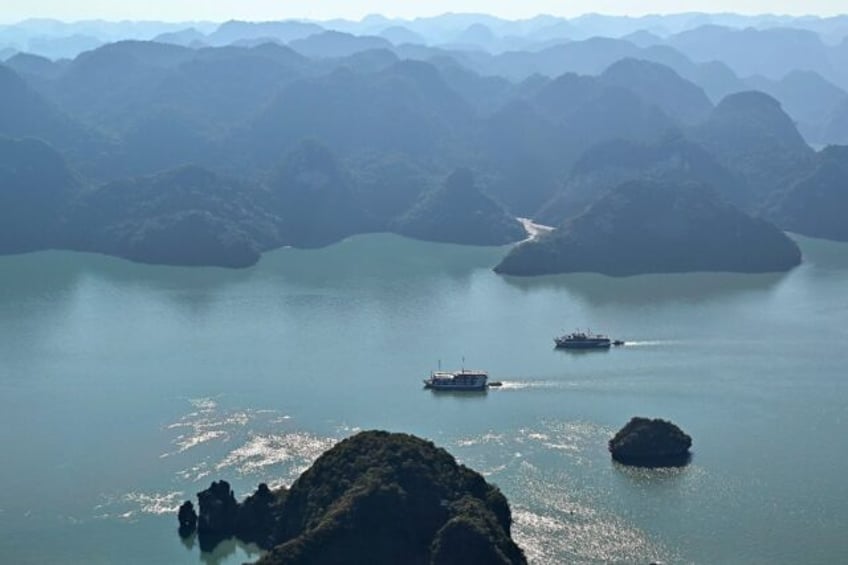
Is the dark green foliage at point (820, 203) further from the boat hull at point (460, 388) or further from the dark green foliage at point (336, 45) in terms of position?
the dark green foliage at point (336, 45)

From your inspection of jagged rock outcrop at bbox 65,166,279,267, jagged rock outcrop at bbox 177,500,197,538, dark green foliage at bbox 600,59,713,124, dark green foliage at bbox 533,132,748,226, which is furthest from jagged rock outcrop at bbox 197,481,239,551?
dark green foliage at bbox 600,59,713,124

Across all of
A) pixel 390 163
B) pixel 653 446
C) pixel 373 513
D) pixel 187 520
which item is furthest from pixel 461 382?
pixel 390 163

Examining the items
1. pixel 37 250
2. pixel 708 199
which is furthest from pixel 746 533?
pixel 37 250

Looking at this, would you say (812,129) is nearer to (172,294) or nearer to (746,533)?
(172,294)

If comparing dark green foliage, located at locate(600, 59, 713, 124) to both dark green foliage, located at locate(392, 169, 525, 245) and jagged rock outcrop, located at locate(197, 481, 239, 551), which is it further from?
jagged rock outcrop, located at locate(197, 481, 239, 551)

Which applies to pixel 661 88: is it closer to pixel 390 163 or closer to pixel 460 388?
pixel 390 163
